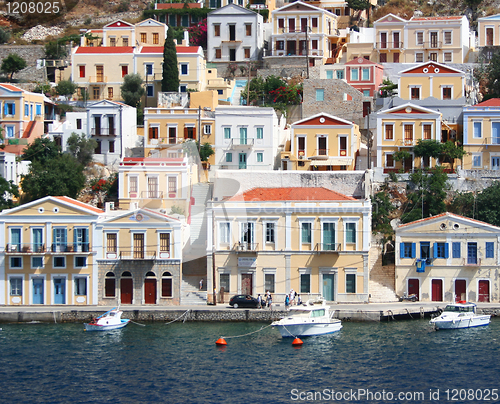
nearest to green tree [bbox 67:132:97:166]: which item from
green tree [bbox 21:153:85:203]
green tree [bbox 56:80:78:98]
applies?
green tree [bbox 21:153:85:203]

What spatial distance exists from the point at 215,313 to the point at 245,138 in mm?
20610

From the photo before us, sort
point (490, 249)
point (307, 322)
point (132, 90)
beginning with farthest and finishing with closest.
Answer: point (132, 90) < point (490, 249) < point (307, 322)

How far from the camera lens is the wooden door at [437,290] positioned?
181ft

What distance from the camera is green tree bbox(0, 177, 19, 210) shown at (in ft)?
203

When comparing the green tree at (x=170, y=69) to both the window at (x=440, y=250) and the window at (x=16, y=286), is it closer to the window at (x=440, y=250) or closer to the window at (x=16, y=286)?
the window at (x=16, y=286)

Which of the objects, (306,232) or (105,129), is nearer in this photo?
(306,232)

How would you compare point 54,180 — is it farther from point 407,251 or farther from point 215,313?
point 407,251

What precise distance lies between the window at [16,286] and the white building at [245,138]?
1962 centimetres

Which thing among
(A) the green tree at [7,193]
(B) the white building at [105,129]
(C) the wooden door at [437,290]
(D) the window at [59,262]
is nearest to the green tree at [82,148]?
(B) the white building at [105,129]

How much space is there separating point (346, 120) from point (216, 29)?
19.5 m

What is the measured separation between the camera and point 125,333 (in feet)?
164

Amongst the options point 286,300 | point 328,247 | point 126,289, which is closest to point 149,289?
point 126,289

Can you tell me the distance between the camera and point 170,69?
254 feet

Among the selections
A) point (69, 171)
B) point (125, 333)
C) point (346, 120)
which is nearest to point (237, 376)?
point (125, 333)
